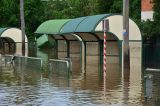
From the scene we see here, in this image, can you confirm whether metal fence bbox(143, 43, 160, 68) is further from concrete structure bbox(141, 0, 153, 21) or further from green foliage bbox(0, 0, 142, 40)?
green foliage bbox(0, 0, 142, 40)

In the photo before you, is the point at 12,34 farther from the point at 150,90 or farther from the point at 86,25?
the point at 150,90

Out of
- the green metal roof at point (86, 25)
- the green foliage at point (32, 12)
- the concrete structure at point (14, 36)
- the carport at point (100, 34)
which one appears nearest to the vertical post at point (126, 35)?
the carport at point (100, 34)

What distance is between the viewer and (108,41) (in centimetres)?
3438

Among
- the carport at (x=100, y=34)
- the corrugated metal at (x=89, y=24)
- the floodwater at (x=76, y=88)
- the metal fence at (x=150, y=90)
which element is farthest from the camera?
the corrugated metal at (x=89, y=24)

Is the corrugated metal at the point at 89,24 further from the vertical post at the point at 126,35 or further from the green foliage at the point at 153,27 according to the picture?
the vertical post at the point at 126,35

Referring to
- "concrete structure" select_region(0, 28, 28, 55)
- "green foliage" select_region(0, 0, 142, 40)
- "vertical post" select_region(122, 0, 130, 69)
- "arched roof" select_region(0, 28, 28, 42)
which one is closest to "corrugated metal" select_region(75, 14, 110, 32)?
"vertical post" select_region(122, 0, 130, 69)

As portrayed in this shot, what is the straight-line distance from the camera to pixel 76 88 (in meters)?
19.9

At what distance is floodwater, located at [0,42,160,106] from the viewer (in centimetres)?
1608

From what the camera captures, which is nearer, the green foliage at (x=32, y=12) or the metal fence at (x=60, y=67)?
the metal fence at (x=60, y=67)

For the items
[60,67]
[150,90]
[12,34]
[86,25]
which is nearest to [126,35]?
[60,67]

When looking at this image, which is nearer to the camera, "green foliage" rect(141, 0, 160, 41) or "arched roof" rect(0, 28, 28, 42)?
"green foliage" rect(141, 0, 160, 41)

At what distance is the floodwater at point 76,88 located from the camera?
52.7 feet

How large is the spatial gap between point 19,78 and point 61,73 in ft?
8.20

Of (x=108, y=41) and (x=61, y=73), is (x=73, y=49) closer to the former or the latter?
(x=108, y=41)
